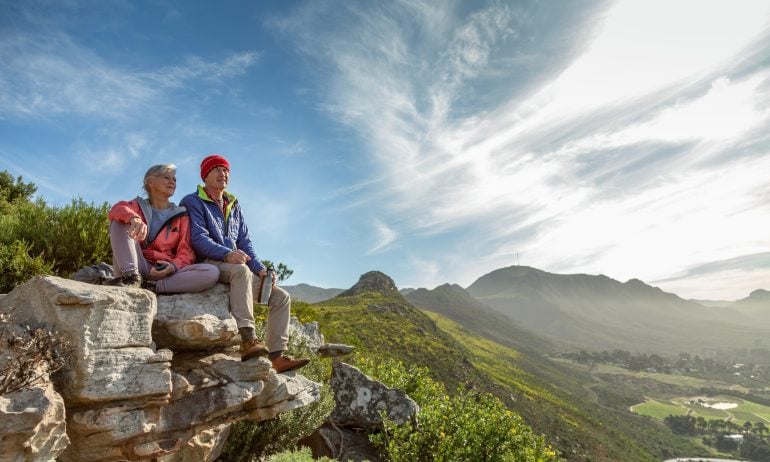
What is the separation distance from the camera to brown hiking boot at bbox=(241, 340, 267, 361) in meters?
7.15

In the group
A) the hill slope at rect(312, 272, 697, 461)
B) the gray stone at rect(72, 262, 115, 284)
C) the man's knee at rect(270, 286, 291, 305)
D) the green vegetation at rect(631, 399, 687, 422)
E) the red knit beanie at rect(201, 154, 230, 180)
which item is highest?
the red knit beanie at rect(201, 154, 230, 180)

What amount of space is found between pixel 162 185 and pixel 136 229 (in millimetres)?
1288

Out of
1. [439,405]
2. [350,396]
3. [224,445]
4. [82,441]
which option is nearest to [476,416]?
[439,405]

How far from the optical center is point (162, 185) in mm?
7363

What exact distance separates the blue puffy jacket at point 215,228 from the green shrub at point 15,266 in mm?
4316

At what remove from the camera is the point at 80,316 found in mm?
5312

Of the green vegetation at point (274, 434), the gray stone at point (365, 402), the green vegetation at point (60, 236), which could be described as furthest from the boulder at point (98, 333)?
the gray stone at point (365, 402)

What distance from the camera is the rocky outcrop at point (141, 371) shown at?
525cm

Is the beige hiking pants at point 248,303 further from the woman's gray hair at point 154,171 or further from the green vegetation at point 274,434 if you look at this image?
the green vegetation at point 274,434

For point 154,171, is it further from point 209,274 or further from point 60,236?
point 60,236

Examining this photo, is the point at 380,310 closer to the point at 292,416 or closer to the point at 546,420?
the point at 546,420

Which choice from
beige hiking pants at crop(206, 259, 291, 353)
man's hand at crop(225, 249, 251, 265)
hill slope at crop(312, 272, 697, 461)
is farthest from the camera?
hill slope at crop(312, 272, 697, 461)

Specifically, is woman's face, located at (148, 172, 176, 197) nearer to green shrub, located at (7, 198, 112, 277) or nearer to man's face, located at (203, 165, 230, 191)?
man's face, located at (203, 165, 230, 191)

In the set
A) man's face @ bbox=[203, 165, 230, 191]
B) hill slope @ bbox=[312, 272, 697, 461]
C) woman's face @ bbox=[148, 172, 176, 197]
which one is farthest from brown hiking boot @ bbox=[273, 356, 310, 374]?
hill slope @ bbox=[312, 272, 697, 461]
